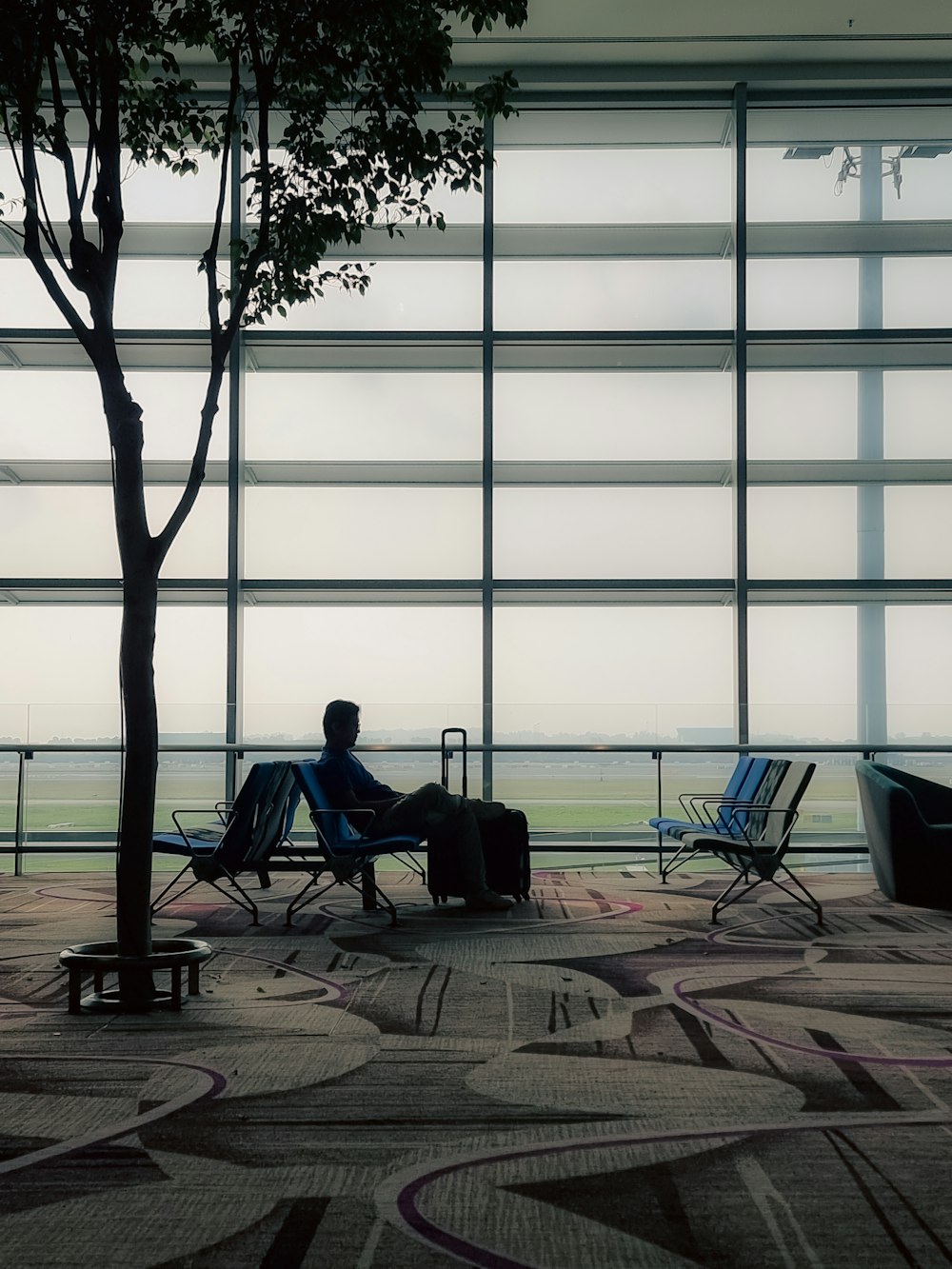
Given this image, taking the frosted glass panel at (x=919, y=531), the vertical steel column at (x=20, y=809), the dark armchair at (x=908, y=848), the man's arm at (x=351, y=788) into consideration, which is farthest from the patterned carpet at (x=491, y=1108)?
the frosted glass panel at (x=919, y=531)

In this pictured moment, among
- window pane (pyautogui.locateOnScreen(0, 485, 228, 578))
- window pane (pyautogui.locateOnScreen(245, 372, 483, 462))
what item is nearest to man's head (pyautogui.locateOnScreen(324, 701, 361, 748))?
window pane (pyautogui.locateOnScreen(0, 485, 228, 578))

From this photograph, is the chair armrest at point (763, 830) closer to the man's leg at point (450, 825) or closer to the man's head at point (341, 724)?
the man's leg at point (450, 825)

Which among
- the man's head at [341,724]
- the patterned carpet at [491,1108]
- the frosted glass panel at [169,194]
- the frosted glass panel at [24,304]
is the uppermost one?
the frosted glass panel at [169,194]

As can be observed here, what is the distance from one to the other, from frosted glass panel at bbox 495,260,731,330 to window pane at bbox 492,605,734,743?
2.03m

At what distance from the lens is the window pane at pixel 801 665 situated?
8.47m

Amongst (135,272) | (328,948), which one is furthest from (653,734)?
(135,272)

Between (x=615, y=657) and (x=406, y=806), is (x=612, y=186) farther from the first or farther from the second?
(x=406, y=806)

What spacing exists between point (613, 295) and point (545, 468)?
136cm

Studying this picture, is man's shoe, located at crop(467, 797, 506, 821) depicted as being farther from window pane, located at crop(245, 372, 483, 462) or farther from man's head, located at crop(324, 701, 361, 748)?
window pane, located at crop(245, 372, 483, 462)

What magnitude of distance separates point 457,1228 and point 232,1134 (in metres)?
0.70

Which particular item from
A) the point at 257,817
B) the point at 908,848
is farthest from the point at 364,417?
the point at 908,848

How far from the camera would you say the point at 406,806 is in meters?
5.77

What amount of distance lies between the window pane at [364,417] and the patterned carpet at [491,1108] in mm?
4420

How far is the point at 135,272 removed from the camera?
882 cm
